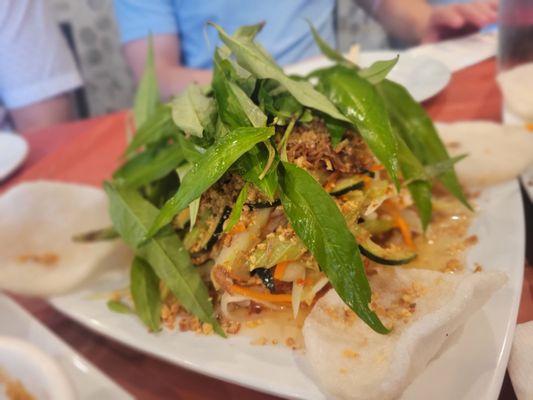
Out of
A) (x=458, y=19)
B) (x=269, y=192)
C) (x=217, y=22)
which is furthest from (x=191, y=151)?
(x=217, y=22)

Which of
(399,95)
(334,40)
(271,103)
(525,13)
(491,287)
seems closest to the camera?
(491,287)

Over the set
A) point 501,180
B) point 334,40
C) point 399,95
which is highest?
point 399,95

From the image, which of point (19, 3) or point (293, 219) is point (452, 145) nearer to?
point (293, 219)

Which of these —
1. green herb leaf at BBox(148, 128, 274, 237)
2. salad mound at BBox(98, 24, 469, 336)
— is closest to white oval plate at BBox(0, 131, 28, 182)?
salad mound at BBox(98, 24, 469, 336)

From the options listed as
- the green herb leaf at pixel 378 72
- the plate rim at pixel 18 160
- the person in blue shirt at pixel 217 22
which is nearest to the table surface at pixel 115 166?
the plate rim at pixel 18 160

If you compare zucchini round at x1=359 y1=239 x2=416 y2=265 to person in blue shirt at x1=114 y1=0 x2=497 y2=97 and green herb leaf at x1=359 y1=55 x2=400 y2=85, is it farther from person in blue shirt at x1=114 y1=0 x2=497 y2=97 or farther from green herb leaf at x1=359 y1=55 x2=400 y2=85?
person in blue shirt at x1=114 y1=0 x2=497 y2=97

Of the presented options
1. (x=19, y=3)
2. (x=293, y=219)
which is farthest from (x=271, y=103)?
(x=19, y=3)
